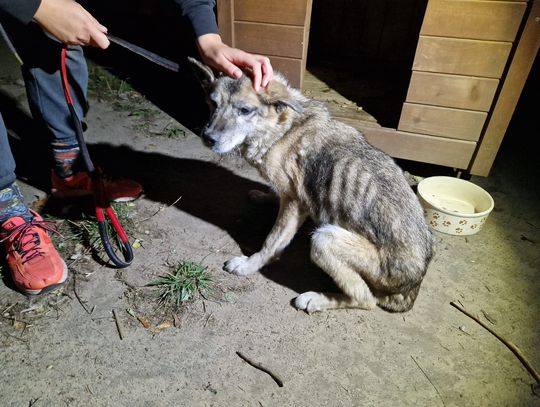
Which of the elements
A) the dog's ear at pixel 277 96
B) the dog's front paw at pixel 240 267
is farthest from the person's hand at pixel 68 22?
the dog's front paw at pixel 240 267

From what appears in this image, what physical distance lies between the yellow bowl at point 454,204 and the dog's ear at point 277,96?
1.62 meters

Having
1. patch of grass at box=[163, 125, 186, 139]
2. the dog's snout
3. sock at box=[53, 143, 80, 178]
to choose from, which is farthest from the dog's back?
patch of grass at box=[163, 125, 186, 139]

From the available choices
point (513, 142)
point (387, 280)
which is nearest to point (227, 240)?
point (387, 280)

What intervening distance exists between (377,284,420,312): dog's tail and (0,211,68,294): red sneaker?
2.29 meters

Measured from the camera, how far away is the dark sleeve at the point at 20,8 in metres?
1.96

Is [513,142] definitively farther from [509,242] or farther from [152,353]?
[152,353]

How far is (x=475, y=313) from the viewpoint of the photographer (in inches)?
109

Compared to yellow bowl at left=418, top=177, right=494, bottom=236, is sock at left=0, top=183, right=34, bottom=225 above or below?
above

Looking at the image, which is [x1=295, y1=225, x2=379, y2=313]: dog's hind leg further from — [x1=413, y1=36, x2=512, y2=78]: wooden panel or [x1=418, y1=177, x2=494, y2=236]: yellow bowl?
[x1=413, y1=36, x2=512, y2=78]: wooden panel

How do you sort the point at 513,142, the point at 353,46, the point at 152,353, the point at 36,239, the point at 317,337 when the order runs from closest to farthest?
1. the point at 152,353
2. the point at 317,337
3. the point at 36,239
4. the point at 513,142
5. the point at 353,46

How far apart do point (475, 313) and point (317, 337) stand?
1.19 metres

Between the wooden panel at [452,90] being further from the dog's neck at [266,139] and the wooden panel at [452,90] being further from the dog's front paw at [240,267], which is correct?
the dog's front paw at [240,267]

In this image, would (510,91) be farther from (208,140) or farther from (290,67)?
(208,140)

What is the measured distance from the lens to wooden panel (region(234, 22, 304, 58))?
3.76 m
